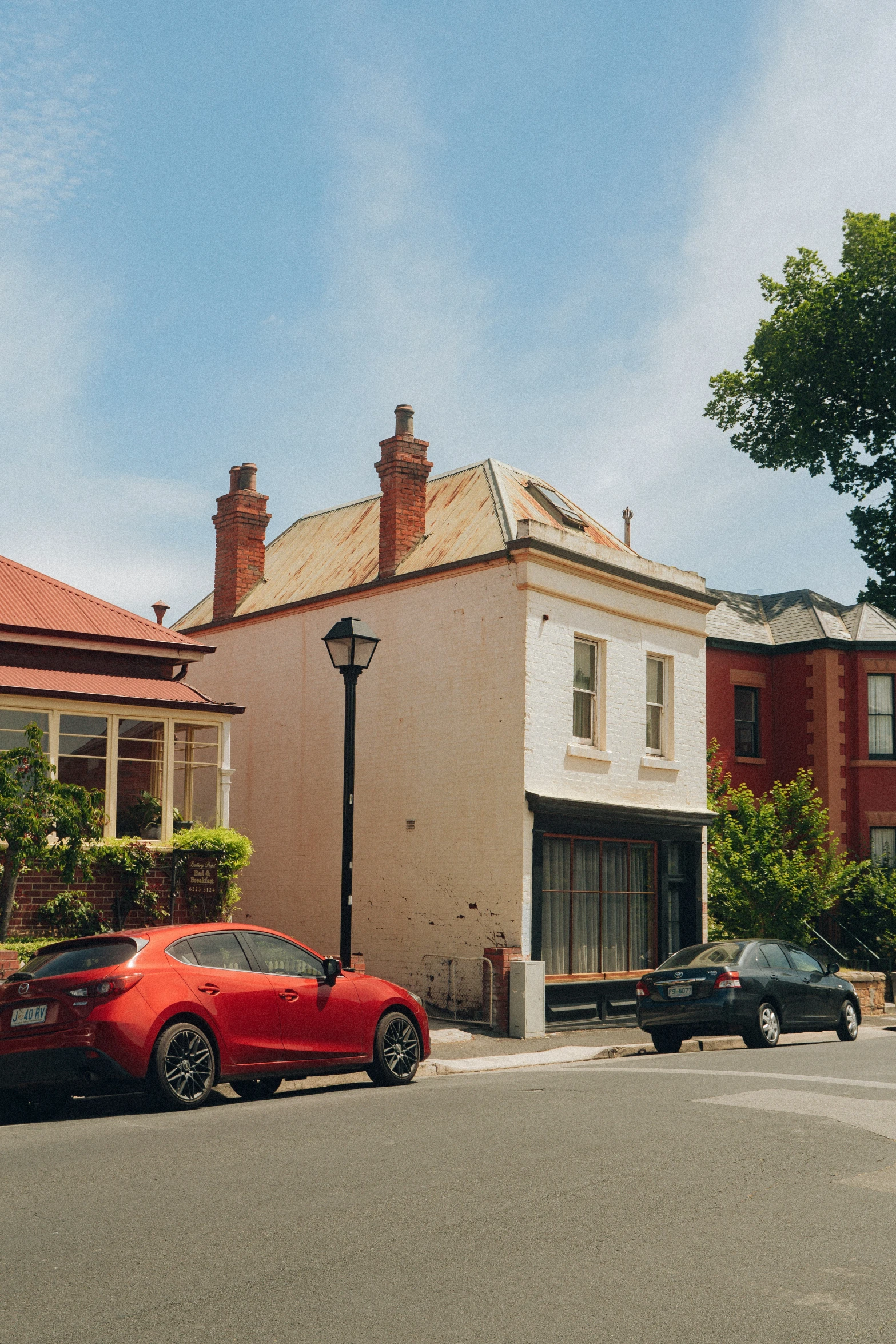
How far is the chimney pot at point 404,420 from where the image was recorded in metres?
22.8

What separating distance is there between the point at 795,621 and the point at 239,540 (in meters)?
14.5

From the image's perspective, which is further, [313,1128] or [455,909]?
[455,909]

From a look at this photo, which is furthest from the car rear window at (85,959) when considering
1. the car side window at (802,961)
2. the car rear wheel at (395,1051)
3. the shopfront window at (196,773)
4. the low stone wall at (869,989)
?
the low stone wall at (869,989)

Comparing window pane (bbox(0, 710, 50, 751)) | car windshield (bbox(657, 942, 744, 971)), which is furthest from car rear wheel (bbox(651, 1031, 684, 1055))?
window pane (bbox(0, 710, 50, 751))

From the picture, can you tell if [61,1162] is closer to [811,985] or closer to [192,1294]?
[192,1294]

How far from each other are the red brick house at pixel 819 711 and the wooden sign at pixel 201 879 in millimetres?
16258

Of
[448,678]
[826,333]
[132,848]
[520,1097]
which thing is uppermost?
[826,333]

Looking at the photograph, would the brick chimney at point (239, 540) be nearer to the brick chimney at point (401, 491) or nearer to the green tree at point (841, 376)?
the brick chimney at point (401, 491)

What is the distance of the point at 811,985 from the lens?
1736 cm

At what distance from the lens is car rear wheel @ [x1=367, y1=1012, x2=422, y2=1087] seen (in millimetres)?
11570

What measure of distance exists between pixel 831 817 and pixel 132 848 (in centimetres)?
1858

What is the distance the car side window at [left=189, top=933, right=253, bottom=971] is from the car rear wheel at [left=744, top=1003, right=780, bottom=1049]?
25.8ft

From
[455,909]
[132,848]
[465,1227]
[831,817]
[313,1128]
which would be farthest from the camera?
[831,817]

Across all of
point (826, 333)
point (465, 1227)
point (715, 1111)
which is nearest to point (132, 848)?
point (715, 1111)
